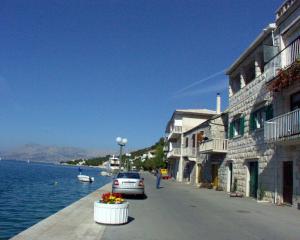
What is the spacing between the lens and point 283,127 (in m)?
19.2

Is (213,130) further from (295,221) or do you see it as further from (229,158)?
(295,221)

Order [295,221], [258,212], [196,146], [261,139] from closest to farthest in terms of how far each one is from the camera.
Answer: [295,221] → [258,212] → [261,139] → [196,146]

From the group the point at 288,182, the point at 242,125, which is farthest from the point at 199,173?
the point at 288,182

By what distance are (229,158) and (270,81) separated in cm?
1078

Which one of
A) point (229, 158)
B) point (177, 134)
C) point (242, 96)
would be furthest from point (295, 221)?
point (177, 134)

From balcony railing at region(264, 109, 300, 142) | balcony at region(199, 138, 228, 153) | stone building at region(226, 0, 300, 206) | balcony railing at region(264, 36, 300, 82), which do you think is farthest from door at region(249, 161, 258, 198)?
balcony at region(199, 138, 228, 153)

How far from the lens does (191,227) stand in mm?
11789

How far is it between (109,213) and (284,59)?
13.6 m

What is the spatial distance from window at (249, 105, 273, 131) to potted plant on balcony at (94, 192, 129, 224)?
1297cm

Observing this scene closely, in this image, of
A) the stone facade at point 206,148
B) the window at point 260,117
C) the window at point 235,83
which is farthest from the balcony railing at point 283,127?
the stone facade at point 206,148

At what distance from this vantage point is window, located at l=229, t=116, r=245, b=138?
27984 millimetres

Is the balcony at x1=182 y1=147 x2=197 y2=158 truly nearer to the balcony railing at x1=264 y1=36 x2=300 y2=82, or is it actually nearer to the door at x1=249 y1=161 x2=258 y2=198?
the door at x1=249 y1=161 x2=258 y2=198

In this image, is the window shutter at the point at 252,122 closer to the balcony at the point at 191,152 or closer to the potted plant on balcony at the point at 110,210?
the potted plant on balcony at the point at 110,210

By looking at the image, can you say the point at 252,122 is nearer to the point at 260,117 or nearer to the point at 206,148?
the point at 260,117
